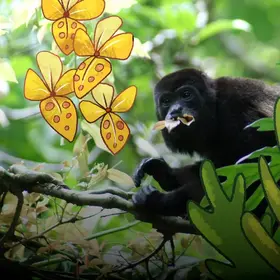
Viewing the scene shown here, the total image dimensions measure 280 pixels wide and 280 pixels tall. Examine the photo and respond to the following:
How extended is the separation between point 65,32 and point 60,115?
100 millimetres

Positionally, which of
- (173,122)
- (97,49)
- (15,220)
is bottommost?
(15,220)

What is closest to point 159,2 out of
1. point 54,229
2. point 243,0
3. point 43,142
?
point 243,0

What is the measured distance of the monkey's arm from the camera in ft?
2.28

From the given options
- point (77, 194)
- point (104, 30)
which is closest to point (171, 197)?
point (77, 194)

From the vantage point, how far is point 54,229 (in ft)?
2.34

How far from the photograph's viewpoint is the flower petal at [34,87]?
0.69 m

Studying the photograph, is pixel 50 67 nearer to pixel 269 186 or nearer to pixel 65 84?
pixel 65 84

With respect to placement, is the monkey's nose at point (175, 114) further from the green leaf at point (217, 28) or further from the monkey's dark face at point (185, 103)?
the green leaf at point (217, 28)

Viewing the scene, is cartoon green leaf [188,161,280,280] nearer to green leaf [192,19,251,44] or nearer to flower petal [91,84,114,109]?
flower petal [91,84,114,109]

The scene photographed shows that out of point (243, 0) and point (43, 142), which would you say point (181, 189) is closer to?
point (43, 142)

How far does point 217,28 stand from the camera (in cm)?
87

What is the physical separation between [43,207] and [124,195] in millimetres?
104

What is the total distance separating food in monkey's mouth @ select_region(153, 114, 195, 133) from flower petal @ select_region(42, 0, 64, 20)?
0.59 ft

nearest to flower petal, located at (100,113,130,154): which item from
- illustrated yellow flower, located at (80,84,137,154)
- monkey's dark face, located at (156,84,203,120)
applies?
illustrated yellow flower, located at (80,84,137,154)
